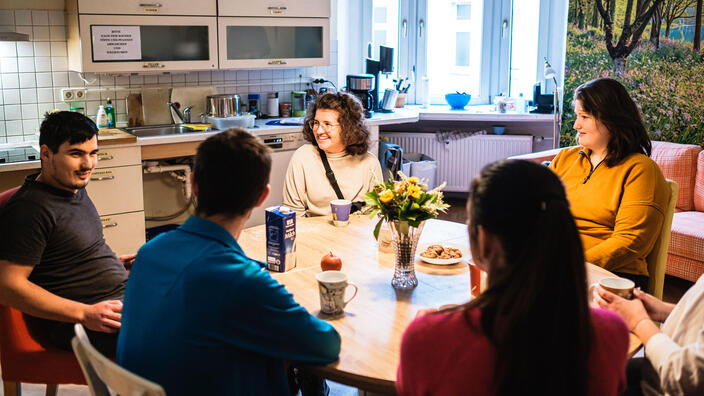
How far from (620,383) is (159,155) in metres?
3.45

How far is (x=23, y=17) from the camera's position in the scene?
417 centimetres

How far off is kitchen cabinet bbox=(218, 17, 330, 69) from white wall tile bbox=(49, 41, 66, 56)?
95cm

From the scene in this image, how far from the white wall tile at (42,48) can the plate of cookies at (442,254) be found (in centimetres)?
298

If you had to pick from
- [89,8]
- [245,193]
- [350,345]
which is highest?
[89,8]

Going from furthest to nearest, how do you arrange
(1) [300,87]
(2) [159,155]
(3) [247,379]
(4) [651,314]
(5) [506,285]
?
(1) [300,87]
(2) [159,155]
(4) [651,314]
(3) [247,379]
(5) [506,285]

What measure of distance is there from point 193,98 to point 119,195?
1.07 meters

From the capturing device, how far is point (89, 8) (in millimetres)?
4090

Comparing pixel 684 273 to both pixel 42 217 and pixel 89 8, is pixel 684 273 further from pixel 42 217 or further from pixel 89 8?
pixel 89 8

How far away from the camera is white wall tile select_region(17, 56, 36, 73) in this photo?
13.8ft

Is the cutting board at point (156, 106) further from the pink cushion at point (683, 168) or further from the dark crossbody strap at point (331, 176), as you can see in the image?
the pink cushion at point (683, 168)

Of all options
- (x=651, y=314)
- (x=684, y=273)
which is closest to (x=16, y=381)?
(x=651, y=314)

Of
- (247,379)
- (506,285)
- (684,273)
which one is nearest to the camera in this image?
(506,285)

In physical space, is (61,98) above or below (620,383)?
above

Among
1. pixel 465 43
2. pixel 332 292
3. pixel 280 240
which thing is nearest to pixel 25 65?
pixel 280 240
